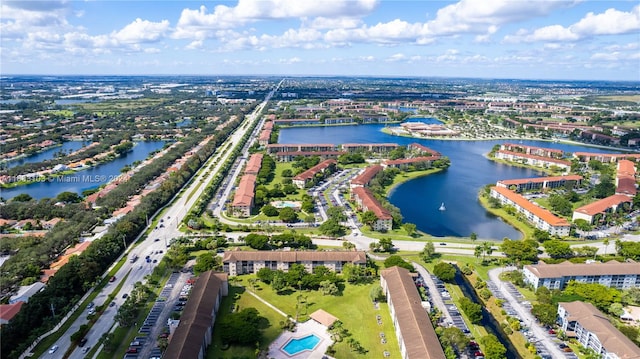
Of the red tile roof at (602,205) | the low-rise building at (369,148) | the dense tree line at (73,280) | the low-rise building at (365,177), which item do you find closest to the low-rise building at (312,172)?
the low-rise building at (365,177)

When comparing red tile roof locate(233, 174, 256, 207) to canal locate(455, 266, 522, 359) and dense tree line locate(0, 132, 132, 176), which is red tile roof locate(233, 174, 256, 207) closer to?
canal locate(455, 266, 522, 359)

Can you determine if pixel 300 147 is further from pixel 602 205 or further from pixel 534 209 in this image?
pixel 602 205

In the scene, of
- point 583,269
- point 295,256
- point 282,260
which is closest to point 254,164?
point 295,256

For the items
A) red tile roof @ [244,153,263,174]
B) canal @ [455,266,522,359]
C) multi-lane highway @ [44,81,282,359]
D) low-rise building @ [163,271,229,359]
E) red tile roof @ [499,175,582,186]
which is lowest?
canal @ [455,266,522,359]

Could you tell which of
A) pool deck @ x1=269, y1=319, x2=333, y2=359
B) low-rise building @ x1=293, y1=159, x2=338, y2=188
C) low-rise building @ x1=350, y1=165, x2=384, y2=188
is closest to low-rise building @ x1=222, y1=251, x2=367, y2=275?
pool deck @ x1=269, y1=319, x2=333, y2=359

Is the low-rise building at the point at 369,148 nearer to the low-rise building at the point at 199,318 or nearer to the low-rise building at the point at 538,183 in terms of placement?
the low-rise building at the point at 538,183

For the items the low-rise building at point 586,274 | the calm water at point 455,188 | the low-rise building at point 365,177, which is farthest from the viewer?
the low-rise building at point 365,177

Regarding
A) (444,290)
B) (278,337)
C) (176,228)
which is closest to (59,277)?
(176,228)
